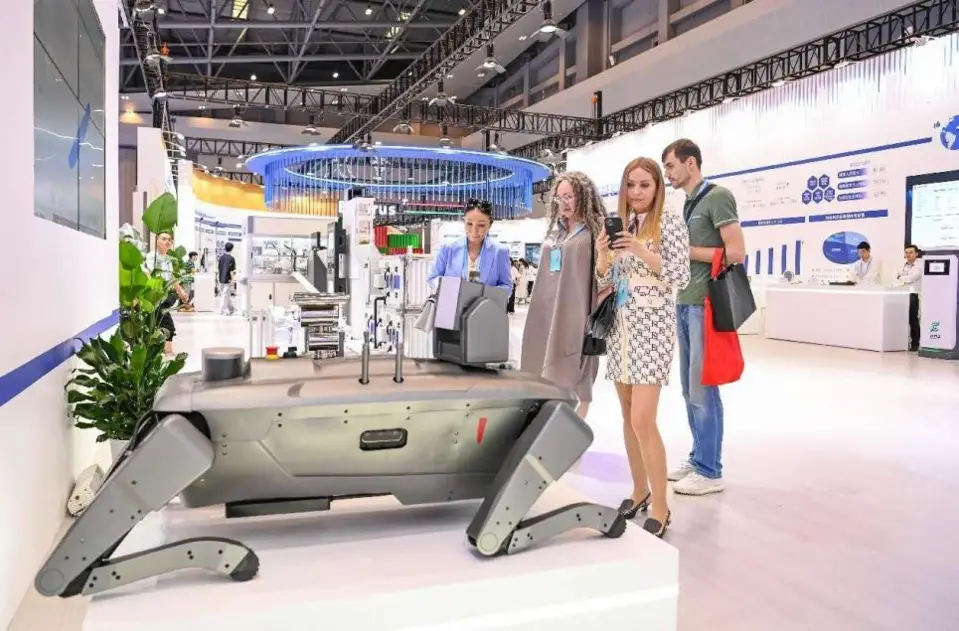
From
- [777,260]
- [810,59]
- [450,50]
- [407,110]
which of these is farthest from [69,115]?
[407,110]

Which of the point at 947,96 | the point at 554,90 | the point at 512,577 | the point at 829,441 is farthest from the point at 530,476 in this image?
the point at 554,90

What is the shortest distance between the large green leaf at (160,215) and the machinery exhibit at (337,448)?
2.83 meters

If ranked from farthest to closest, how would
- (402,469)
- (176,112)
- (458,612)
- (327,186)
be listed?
(176,112) → (327,186) → (402,469) → (458,612)

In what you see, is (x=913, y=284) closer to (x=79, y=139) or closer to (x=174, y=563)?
(x=79, y=139)

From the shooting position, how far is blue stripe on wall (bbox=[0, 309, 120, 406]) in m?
1.98

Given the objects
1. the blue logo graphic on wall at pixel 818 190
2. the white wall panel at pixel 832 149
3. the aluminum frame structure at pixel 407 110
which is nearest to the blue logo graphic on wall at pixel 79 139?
the white wall panel at pixel 832 149

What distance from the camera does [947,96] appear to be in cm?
995

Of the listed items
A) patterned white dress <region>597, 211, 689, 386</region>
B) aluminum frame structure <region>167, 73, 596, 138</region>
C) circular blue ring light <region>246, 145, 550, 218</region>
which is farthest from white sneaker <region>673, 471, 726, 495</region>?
aluminum frame structure <region>167, 73, 596, 138</region>

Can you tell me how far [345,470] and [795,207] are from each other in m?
12.4

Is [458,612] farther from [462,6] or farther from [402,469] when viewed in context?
[462,6]

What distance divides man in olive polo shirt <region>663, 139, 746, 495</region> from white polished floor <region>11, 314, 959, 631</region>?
19cm

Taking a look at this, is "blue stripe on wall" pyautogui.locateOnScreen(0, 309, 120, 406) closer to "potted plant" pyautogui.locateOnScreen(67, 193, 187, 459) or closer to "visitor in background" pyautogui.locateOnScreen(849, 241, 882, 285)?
"potted plant" pyautogui.locateOnScreen(67, 193, 187, 459)

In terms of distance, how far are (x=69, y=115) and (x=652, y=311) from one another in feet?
7.64

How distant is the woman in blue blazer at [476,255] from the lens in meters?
3.54
